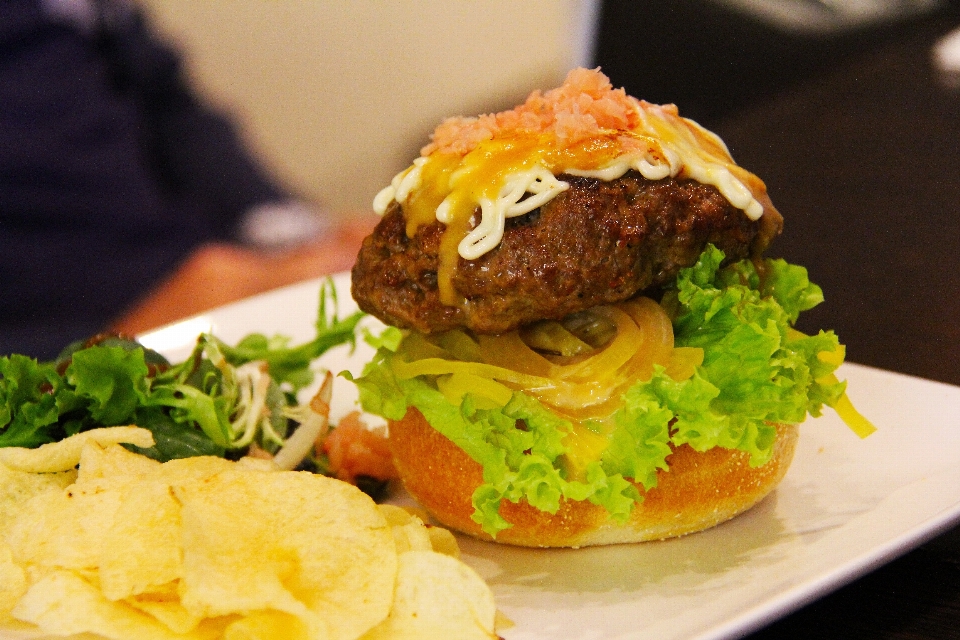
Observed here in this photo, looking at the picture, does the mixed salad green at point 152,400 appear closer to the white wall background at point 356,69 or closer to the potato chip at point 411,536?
the potato chip at point 411,536

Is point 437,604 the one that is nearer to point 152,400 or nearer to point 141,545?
point 141,545

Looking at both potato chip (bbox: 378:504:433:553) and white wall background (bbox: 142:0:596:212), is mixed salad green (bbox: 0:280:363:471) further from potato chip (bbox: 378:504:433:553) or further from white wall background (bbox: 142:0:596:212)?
white wall background (bbox: 142:0:596:212)

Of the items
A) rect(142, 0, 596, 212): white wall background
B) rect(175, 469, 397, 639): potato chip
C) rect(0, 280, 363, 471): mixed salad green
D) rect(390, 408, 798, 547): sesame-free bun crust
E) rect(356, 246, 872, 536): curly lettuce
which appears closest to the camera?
rect(175, 469, 397, 639): potato chip

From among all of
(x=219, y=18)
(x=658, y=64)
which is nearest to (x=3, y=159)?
(x=219, y=18)

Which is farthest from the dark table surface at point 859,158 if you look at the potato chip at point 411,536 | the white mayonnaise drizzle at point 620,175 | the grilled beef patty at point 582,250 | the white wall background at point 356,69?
the white wall background at point 356,69

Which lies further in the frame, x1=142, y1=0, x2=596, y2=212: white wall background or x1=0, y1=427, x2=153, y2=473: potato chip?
x1=142, y1=0, x2=596, y2=212: white wall background

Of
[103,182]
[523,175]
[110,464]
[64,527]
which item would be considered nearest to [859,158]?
[523,175]

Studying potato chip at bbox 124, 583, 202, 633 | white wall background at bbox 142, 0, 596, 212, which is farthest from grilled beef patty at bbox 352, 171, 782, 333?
white wall background at bbox 142, 0, 596, 212

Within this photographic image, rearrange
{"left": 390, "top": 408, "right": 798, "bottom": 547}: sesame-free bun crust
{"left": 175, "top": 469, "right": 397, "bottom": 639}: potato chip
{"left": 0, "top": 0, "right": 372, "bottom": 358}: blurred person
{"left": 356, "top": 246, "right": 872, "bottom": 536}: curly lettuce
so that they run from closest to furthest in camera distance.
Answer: {"left": 175, "top": 469, "right": 397, "bottom": 639}: potato chip < {"left": 356, "top": 246, "right": 872, "bottom": 536}: curly lettuce < {"left": 390, "top": 408, "right": 798, "bottom": 547}: sesame-free bun crust < {"left": 0, "top": 0, "right": 372, "bottom": 358}: blurred person
